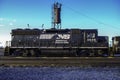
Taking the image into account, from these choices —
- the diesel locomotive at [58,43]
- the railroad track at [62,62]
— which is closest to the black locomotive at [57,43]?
the diesel locomotive at [58,43]

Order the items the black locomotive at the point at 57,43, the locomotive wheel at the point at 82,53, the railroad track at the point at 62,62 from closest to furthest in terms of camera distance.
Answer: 1. the railroad track at the point at 62,62
2. the locomotive wheel at the point at 82,53
3. the black locomotive at the point at 57,43

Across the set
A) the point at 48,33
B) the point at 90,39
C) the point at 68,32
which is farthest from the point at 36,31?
the point at 90,39

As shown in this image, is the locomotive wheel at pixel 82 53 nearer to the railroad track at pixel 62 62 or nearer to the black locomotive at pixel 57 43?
the black locomotive at pixel 57 43

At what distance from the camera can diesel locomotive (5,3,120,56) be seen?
30609 millimetres

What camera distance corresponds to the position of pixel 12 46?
31.8m

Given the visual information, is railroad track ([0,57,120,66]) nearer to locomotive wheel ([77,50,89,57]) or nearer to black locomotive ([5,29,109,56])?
locomotive wheel ([77,50,89,57])

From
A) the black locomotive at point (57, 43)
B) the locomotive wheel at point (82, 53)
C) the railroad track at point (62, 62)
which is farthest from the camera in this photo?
the black locomotive at point (57, 43)

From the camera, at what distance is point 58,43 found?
31641 millimetres

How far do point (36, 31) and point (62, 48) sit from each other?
419 cm

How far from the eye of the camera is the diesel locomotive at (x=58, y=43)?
30.6 meters

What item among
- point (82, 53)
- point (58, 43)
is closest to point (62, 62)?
point (82, 53)

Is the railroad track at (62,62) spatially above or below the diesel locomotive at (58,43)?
below

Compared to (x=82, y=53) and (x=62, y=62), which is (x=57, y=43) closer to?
(x=82, y=53)

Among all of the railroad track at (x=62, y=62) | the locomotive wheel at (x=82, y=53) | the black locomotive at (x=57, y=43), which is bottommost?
the railroad track at (x=62, y=62)
